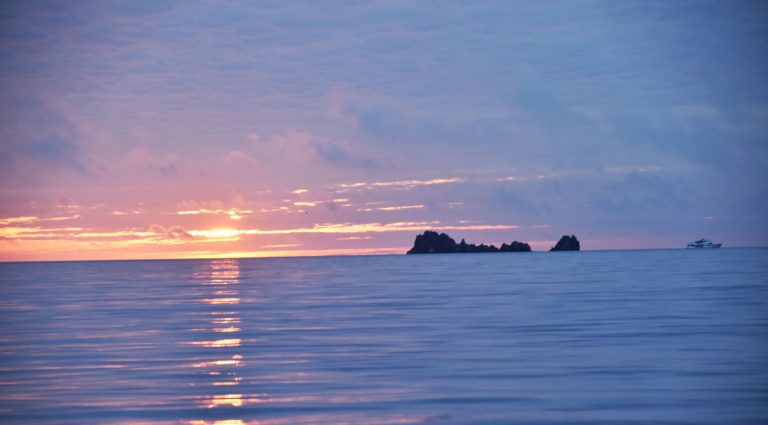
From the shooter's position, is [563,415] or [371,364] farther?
[371,364]

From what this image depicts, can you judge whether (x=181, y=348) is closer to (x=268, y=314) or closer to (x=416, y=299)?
(x=268, y=314)

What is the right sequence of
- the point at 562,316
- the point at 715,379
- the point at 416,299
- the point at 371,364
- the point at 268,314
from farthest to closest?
1. the point at 416,299
2. the point at 268,314
3. the point at 562,316
4. the point at 371,364
5. the point at 715,379

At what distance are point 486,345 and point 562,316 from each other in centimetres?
1135

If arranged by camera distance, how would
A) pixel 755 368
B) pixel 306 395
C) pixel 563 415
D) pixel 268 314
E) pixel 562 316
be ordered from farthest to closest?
pixel 268 314, pixel 562 316, pixel 755 368, pixel 306 395, pixel 563 415

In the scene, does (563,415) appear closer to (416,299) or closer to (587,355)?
(587,355)

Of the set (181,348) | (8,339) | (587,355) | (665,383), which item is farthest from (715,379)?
(8,339)

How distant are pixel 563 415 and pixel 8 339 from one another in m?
23.4

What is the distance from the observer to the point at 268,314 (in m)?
43.6

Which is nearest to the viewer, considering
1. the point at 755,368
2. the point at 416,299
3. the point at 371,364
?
the point at 755,368

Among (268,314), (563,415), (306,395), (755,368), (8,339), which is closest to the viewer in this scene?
A: (563,415)

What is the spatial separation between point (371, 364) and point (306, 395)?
506cm

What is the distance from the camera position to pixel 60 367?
24.5m

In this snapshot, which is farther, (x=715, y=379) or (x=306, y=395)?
(x=715, y=379)

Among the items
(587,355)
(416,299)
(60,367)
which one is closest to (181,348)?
(60,367)
